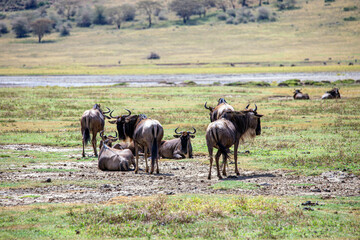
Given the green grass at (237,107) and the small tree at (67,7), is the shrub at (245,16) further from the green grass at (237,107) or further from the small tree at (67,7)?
the green grass at (237,107)

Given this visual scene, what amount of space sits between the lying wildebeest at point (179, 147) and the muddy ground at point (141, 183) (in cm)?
104

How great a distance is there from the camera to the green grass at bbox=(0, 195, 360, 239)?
25.5ft

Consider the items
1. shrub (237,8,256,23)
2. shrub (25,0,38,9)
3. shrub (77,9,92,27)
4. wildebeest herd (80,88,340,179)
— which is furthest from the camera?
shrub (25,0,38,9)

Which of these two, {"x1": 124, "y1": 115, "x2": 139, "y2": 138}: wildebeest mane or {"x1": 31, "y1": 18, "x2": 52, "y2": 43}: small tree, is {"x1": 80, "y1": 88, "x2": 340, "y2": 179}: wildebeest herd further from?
{"x1": 31, "y1": 18, "x2": 52, "y2": 43}: small tree

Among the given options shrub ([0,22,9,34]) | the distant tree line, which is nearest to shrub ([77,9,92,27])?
the distant tree line

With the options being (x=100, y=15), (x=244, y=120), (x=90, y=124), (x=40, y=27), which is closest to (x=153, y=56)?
(x=40, y=27)

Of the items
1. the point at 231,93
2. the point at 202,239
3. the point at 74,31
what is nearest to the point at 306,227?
the point at 202,239

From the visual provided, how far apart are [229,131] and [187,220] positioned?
4953mm

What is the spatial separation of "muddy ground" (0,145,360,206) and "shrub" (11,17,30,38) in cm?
11768

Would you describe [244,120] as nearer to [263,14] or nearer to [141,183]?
[141,183]

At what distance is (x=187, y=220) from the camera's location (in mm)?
8406

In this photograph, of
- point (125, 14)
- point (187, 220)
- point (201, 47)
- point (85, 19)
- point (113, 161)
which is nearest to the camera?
point (187, 220)

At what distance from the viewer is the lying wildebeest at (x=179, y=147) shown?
1565cm

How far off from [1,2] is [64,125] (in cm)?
15424
